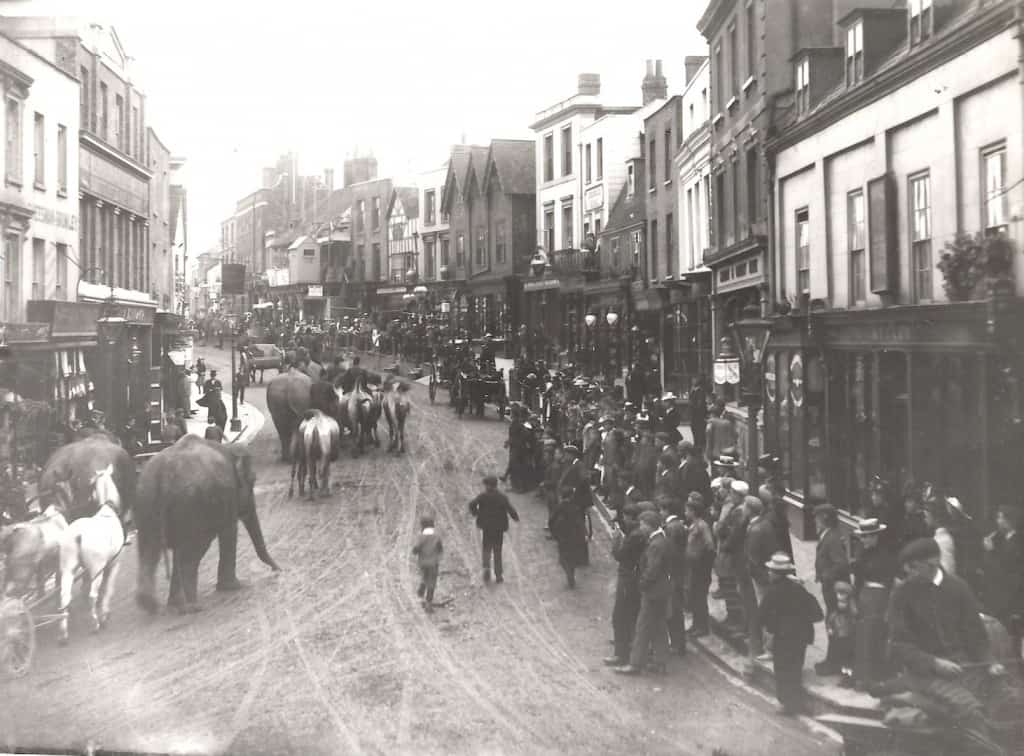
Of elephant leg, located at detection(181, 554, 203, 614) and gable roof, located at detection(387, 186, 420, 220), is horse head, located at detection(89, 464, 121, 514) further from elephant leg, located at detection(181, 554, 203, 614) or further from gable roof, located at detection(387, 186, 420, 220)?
gable roof, located at detection(387, 186, 420, 220)

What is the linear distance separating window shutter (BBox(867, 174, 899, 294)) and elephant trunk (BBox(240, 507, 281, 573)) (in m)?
5.52

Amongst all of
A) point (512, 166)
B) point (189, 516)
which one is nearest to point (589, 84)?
point (512, 166)

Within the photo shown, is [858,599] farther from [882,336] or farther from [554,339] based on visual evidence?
[554,339]

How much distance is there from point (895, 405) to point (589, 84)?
272 inches

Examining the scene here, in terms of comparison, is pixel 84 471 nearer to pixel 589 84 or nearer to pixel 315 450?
pixel 315 450

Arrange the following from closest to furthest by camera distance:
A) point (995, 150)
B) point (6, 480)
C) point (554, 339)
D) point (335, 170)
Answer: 1. point (995, 150)
2. point (6, 480)
3. point (335, 170)
4. point (554, 339)

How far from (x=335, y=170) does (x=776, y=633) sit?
574cm

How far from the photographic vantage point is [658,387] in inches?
651

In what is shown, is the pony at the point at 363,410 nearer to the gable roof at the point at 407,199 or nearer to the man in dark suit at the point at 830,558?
the gable roof at the point at 407,199

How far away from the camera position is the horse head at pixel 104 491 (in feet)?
26.2

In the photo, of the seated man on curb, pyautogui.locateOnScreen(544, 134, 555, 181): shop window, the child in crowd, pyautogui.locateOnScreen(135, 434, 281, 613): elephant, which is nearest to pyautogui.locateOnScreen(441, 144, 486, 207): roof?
pyautogui.locateOnScreen(544, 134, 555, 181): shop window

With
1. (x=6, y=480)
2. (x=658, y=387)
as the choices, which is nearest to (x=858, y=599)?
(x=6, y=480)

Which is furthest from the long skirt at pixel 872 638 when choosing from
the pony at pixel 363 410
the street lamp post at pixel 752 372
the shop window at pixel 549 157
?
the shop window at pixel 549 157

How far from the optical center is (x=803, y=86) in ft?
37.5
